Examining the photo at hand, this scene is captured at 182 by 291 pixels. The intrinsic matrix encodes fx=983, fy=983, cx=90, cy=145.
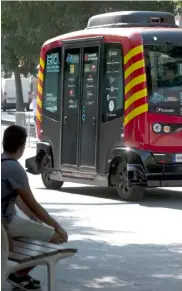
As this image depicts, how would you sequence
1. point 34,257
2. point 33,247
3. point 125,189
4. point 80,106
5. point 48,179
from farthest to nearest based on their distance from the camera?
point 48,179 → point 80,106 → point 125,189 → point 33,247 → point 34,257

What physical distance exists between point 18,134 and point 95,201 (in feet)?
26.6

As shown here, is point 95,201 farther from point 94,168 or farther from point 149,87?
point 149,87

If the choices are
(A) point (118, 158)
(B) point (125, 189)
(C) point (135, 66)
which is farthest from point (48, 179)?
(C) point (135, 66)

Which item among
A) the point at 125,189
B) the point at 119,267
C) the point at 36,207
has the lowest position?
the point at 125,189

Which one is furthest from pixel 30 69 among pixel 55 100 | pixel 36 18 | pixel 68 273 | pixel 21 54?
pixel 68 273

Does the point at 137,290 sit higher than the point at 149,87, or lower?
lower

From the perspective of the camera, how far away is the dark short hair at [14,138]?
7.66 m

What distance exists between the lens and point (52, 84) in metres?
17.4

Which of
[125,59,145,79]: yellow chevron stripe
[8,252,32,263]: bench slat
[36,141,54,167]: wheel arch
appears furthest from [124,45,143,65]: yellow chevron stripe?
[8,252,32,263]: bench slat

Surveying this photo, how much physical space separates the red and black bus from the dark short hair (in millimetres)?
7514

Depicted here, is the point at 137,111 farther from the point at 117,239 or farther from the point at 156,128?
the point at 117,239

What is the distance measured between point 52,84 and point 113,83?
201 cm

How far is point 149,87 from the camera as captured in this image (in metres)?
15.3

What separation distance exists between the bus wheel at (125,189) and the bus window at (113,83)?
833 mm
